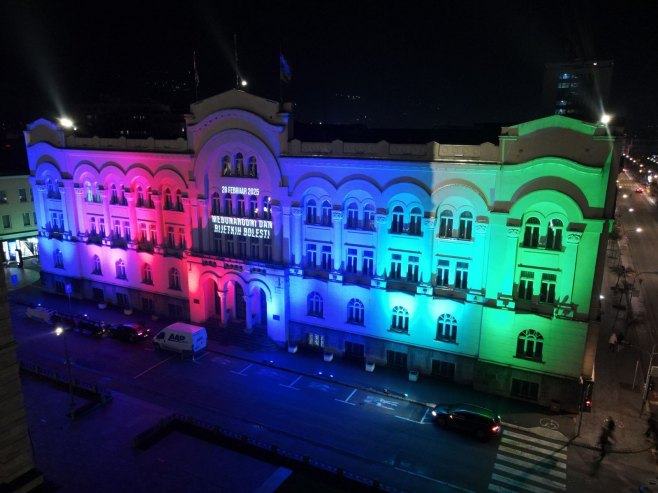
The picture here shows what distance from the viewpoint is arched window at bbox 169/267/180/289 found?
1855 inches

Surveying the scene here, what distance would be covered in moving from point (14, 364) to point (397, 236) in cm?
2544

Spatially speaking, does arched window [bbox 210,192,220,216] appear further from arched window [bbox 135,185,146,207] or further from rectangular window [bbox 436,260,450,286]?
rectangular window [bbox 436,260,450,286]

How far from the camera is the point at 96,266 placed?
172 feet

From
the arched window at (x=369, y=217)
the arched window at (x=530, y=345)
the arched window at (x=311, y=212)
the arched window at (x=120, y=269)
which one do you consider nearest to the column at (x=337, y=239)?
the arched window at (x=311, y=212)

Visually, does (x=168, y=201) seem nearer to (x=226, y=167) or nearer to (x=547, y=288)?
(x=226, y=167)

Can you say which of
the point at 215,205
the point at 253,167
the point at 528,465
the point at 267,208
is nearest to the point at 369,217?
the point at 267,208

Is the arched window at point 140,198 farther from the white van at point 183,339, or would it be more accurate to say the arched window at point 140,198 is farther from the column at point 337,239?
the column at point 337,239

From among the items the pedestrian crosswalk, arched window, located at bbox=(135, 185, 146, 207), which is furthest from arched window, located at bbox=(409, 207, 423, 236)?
arched window, located at bbox=(135, 185, 146, 207)

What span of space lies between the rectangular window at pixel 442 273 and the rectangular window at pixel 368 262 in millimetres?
5164

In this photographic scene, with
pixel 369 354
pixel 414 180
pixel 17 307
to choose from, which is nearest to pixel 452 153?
pixel 414 180

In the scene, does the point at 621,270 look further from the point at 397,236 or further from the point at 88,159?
the point at 88,159

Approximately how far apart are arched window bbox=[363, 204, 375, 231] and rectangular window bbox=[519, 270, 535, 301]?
11412mm

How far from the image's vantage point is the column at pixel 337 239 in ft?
124

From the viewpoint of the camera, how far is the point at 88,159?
49.3m
